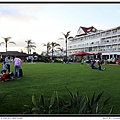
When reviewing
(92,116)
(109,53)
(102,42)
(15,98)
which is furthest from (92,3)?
(109,53)

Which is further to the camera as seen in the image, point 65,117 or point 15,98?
point 15,98

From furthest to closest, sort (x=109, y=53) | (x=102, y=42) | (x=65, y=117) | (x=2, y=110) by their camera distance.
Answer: (x=109, y=53), (x=102, y=42), (x=2, y=110), (x=65, y=117)

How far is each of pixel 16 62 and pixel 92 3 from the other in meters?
9.34

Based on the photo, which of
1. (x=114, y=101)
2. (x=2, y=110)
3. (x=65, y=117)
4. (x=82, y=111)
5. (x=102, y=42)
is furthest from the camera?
(x=102, y=42)

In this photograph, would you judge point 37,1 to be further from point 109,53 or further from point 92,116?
point 109,53

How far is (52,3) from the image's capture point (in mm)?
2936

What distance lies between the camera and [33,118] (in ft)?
9.21

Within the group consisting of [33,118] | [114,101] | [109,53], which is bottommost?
[114,101]

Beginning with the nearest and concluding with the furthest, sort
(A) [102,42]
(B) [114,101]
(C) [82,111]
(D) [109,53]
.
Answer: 1. (C) [82,111]
2. (B) [114,101]
3. (A) [102,42]
4. (D) [109,53]

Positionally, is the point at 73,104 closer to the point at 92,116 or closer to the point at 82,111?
the point at 82,111

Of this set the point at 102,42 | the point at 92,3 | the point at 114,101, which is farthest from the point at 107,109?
the point at 102,42

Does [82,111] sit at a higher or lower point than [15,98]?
higher

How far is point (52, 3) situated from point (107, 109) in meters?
3.22

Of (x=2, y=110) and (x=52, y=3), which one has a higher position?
(x=52, y=3)
